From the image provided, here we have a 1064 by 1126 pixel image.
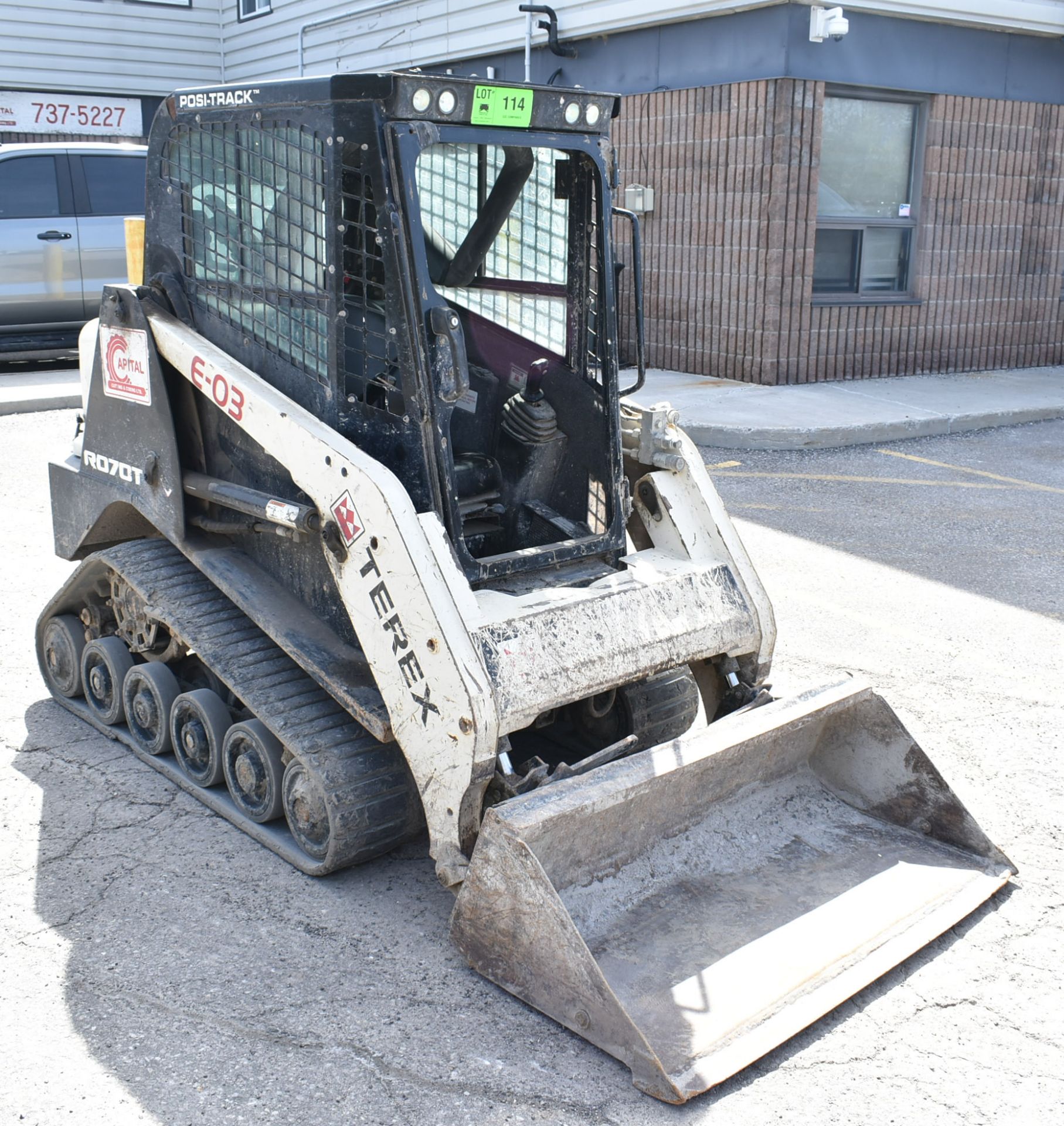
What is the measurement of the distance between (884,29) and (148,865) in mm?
10223

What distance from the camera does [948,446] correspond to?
1023 centimetres

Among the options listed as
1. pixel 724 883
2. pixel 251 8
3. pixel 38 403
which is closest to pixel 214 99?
pixel 724 883

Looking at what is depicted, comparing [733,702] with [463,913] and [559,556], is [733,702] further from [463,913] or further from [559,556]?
[463,913]

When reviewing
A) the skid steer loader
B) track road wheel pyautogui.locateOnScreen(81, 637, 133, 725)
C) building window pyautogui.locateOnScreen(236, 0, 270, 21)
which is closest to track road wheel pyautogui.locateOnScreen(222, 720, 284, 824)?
the skid steer loader

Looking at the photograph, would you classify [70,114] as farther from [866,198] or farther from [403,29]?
[866,198]

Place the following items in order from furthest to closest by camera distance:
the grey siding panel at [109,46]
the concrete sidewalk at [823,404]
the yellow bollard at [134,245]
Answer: the grey siding panel at [109,46]
the concrete sidewalk at [823,404]
the yellow bollard at [134,245]

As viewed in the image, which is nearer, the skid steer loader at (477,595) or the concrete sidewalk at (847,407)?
the skid steer loader at (477,595)

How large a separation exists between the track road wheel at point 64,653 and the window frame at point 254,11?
49.0 ft

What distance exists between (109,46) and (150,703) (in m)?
16.8

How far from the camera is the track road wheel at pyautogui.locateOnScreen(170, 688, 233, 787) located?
4.20 meters

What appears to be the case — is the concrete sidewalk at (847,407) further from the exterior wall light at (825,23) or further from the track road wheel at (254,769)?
the track road wheel at (254,769)

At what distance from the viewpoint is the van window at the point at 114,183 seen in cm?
1253

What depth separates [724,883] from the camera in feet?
12.1

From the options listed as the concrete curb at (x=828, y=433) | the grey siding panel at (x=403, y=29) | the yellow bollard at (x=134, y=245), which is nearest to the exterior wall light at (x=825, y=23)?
the grey siding panel at (x=403, y=29)
